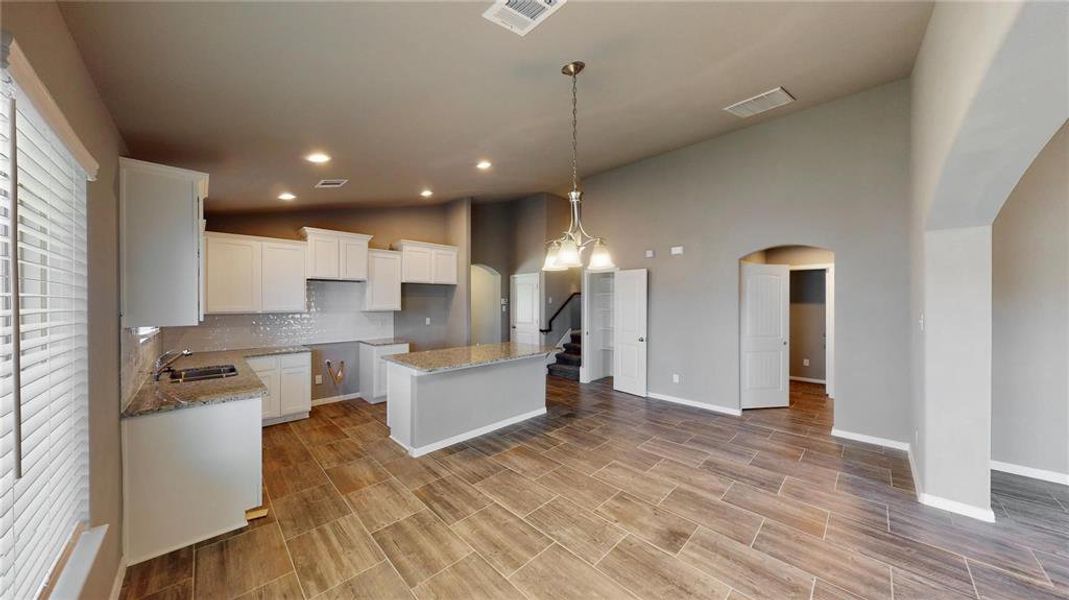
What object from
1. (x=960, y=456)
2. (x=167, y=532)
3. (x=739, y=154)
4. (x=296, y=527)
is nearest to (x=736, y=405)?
Answer: (x=960, y=456)

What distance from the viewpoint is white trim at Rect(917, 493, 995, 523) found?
2.58 meters

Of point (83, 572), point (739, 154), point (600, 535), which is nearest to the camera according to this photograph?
point (83, 572)

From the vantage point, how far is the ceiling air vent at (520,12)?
7.09ft

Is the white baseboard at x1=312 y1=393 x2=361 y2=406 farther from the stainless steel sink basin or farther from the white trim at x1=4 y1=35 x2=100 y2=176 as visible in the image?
the white trim at x1=4 y1=35 x2=100 y2=176

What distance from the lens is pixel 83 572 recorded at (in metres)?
1.48

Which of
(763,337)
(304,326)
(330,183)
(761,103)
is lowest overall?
(763,337)

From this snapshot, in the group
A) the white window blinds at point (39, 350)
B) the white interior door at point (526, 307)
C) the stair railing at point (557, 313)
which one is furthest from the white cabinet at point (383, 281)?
the white window blinds at point (39, 350)

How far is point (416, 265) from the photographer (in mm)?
6059

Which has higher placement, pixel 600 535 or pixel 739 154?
pixel 739 154

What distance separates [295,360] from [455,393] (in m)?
2.21

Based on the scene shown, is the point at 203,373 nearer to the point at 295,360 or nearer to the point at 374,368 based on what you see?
the point at 295,360

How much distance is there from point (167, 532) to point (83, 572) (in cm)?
100

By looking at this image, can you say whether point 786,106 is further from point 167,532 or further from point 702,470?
point 167,532

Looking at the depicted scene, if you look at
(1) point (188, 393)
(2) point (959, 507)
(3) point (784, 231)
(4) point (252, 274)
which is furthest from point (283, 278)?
(2) point (959, 507)
